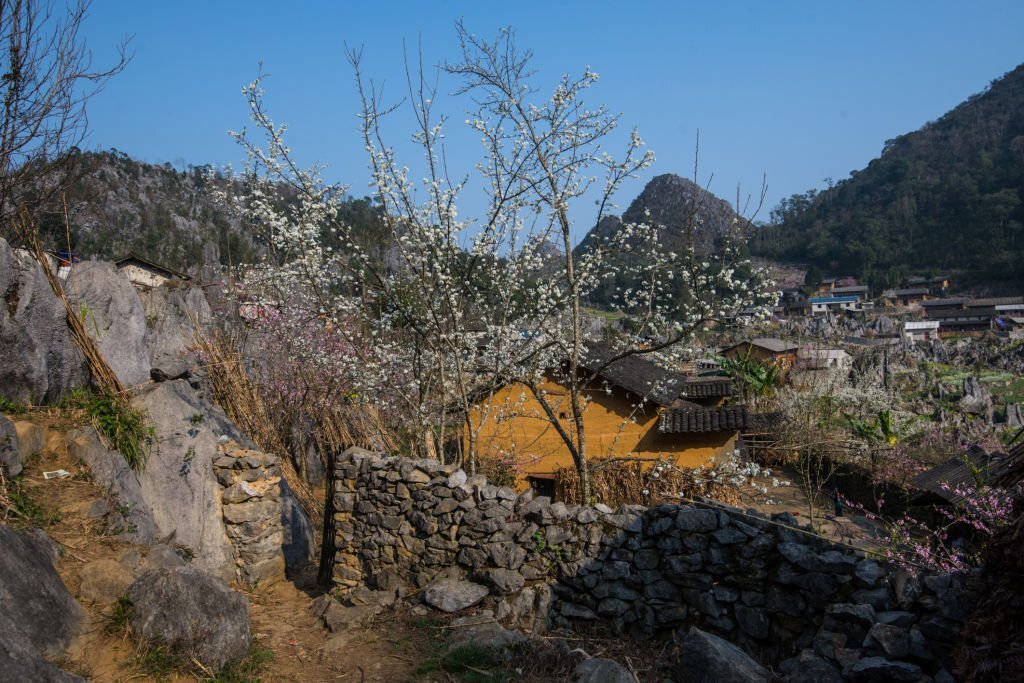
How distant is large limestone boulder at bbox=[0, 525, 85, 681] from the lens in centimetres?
371

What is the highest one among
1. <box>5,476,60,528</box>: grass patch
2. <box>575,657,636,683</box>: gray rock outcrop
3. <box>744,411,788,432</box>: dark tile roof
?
<box>5,476,60,528</box>: grass patch

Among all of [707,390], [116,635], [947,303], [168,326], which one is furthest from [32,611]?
[947,303]

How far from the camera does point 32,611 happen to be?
13.9ft

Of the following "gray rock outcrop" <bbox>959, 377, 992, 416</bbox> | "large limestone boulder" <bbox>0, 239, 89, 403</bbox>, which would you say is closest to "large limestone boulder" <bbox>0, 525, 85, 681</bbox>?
"large limestone boulder" <bbox>0, 239, 89, 403</bbox>

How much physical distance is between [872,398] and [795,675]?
22146 mm

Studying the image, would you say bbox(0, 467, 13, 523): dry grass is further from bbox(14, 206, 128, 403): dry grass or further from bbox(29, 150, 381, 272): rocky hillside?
bbox(29, 150, 381, 272): rocky hillside

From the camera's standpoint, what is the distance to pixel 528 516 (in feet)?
21.9

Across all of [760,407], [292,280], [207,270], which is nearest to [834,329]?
[760,407]

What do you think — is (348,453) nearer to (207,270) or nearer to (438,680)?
(438,680)

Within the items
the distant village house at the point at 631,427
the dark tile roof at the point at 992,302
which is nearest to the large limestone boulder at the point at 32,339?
the distant village house at the point at 631,427

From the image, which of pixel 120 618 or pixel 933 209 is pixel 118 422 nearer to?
pixel 120 618

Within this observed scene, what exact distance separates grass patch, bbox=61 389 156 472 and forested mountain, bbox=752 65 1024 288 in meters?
65.5

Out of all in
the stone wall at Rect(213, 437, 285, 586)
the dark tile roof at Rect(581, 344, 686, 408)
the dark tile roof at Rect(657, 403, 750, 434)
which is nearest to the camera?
the stone wall at Rect(213, 437, 285, 586)

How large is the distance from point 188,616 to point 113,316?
5.40m
